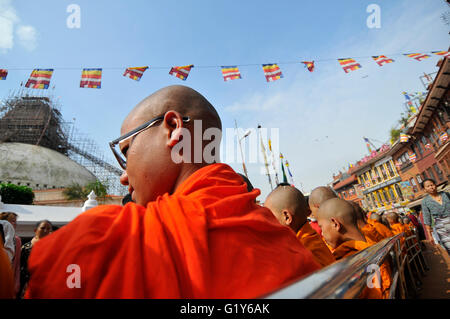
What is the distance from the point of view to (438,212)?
4188 mm

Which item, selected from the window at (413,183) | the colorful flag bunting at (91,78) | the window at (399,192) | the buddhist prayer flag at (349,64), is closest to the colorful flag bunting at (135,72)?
the colorful flag bunting at (91,78)

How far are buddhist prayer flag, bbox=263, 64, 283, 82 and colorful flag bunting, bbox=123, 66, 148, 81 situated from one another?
4.13 meters

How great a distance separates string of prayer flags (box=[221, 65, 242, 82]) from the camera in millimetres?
8312

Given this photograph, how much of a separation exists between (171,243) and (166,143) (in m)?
0.55

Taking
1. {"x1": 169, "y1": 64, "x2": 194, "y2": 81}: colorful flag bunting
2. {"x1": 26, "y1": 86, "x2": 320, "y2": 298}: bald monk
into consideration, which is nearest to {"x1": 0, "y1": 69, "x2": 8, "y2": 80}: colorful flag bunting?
{"x1": 169, "y1": 64, "x2": 194, "y2": 81}: colorful flag bunting

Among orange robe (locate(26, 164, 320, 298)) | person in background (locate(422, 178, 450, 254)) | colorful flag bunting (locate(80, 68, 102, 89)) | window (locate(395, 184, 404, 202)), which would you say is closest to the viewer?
orange robe (locate(26, 164, 320, 298))

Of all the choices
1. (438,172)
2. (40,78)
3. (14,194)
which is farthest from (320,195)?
(438,172)

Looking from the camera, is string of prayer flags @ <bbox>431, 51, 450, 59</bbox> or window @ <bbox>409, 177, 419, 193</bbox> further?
window @ <bbox>409, 177, 419, 193</bbox>

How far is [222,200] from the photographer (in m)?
0.86

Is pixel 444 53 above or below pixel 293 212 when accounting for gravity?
above

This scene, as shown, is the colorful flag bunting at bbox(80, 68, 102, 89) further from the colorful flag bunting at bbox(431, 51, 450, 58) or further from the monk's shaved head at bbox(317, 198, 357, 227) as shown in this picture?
the colorful flag bunting at bbox(431, 51, 450, 58)

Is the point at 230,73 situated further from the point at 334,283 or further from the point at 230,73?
the point at 334,283

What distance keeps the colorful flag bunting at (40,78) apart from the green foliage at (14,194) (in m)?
10.1

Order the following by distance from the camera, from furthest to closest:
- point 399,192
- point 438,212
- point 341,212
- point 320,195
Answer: point 399,192 < point 320,195 < point 438,212 < point 341,212
